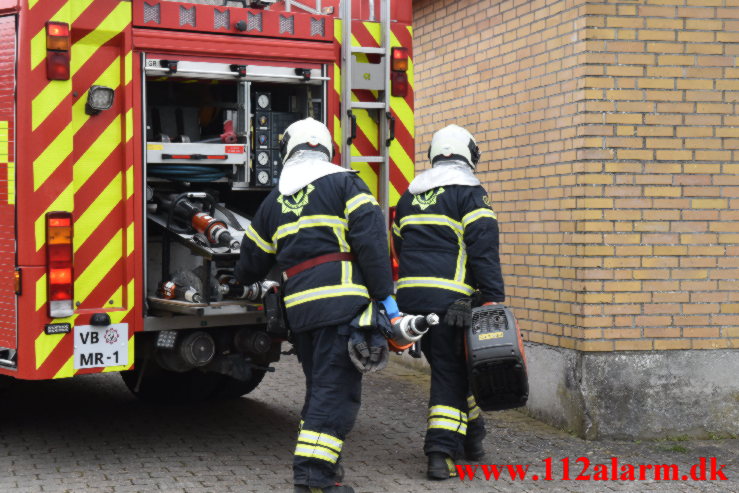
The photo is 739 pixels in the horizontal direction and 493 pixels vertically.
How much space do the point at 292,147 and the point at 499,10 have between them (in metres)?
2.67

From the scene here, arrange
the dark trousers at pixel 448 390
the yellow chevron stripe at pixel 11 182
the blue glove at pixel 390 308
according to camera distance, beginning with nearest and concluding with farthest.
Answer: the blue glove at pixel 390 308 < the yellow chevron stripe at pixel 11 182 < the dark trousers at pixel 448 390

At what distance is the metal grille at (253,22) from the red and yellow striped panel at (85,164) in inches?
26.7

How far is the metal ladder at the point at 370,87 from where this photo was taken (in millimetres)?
5980

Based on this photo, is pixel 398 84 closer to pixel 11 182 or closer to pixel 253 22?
pixel 253 22

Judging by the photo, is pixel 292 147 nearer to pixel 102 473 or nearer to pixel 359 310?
pixel 359 310

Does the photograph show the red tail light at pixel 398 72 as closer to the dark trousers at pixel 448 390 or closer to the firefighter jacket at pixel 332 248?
the firefighter jacket at pixel 332 248

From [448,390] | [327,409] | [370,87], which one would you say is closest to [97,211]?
[327,409]

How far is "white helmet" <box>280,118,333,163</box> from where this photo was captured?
530 cm

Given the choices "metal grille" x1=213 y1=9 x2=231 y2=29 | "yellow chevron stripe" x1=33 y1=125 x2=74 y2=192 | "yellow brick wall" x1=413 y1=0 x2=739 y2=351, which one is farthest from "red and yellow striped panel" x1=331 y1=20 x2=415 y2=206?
"yellow chevron stripe" x1=33 y1=125 x2=74 y2=192

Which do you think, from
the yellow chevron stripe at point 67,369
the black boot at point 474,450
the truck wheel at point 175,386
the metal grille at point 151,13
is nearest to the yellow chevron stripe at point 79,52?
the metal grille at point 151,13

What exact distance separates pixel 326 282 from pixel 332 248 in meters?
0.17

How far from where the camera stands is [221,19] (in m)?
5.70

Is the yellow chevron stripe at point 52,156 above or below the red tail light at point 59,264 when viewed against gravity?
above

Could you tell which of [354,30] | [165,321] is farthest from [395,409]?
[354,30]
